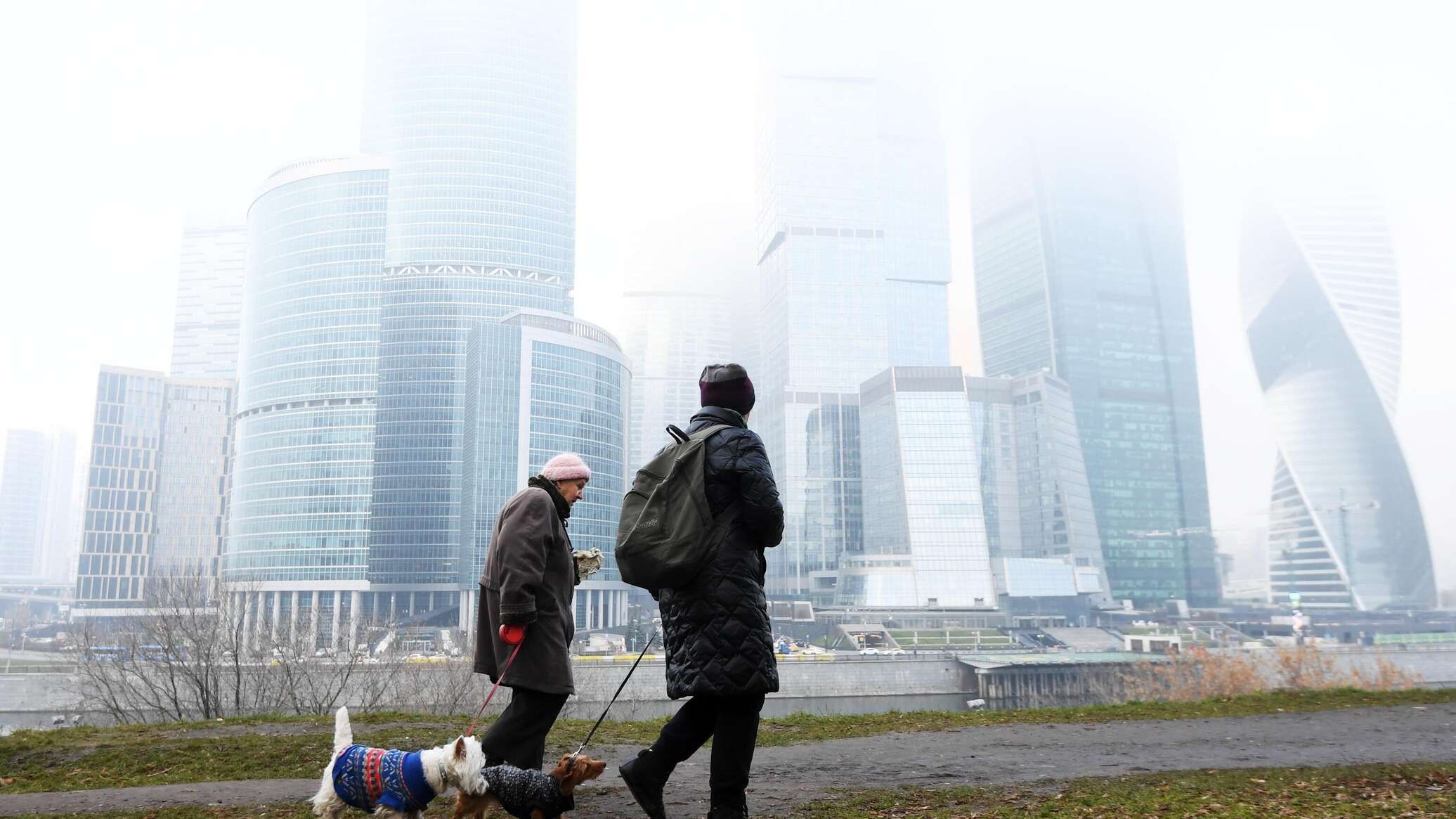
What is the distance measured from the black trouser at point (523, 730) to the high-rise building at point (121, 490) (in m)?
149

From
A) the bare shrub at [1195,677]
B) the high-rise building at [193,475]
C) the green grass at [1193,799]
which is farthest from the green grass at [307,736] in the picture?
the high-rise building at [193,475]

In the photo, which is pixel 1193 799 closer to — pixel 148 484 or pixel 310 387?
pixel 310 387

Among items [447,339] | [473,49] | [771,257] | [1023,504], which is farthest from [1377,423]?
[473,49]

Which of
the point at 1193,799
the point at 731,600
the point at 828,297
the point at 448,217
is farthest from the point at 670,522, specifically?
the point at 828,297

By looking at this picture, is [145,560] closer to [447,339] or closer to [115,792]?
[447,339]

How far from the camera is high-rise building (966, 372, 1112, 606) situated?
146 meters

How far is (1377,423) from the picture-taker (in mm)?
143250

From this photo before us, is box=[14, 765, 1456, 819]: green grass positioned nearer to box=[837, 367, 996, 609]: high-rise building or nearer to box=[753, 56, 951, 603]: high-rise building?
box=[837, 367, 996, 609]: high-rise building

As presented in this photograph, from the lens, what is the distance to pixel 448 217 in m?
139

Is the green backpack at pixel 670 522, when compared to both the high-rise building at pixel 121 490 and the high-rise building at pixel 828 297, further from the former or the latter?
the high-rise building at pixel 121 490

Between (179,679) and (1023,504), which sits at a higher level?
(1023,504)

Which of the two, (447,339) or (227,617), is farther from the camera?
(447,339)

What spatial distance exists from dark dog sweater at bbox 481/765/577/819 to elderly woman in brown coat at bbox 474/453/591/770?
38 cm

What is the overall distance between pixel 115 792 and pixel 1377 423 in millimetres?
174308
